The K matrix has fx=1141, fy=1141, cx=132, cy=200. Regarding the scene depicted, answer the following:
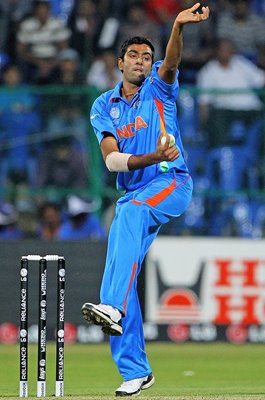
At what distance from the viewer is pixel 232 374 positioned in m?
10.7

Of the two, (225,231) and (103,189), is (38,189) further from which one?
(225,231)

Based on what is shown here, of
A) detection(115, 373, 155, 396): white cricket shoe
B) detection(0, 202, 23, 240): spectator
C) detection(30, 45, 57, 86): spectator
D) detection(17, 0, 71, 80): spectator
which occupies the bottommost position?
detection(115, 373, 155, 396): white cricket shoe

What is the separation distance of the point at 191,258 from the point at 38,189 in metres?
2.02

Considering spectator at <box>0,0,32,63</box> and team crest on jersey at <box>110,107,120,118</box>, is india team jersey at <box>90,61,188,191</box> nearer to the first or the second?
team crest on jersey at <box>110,107,120,118</box>

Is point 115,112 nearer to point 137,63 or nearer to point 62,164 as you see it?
point 137,63

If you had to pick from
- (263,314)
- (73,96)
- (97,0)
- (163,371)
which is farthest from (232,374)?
(97,0)

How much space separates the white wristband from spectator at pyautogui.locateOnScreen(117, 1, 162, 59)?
8392 mm

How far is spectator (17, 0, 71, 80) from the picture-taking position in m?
15.6

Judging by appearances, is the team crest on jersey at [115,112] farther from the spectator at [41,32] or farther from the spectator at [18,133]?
the spectator at [41,32]

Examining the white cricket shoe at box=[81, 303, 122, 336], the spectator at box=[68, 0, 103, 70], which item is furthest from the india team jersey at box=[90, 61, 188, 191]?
the spectator at box=[68, 0, 103, 70]

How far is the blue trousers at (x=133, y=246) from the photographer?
23.9 ft

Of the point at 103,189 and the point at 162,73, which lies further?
the point at 103,189

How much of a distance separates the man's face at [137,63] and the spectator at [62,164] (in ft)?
20.0

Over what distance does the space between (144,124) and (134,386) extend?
1755 millimetres
